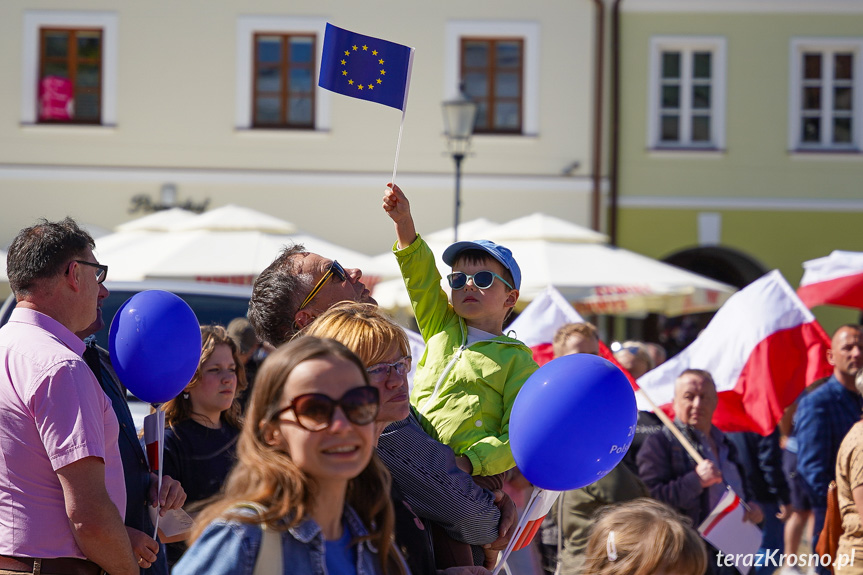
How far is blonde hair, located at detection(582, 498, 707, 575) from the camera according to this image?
7.93 feet

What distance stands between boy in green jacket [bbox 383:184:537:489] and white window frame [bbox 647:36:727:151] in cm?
1336

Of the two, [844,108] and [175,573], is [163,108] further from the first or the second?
[175,573]

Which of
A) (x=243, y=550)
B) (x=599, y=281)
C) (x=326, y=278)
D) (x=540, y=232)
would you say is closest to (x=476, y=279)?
(x=326, y=278)

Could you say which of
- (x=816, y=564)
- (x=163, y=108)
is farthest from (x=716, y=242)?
(x=816, y=564)

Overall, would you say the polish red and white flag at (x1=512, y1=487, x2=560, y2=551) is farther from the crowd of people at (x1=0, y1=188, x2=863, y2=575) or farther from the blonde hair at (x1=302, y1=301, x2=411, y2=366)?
the blonde hair at (x1=302, y1=301, x2=411, y2=366)

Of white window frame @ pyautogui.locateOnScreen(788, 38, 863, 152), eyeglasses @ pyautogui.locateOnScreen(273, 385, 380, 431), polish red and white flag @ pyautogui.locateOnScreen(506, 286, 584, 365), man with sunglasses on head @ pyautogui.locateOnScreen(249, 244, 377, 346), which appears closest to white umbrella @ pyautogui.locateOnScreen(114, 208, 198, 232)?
polish red and white flag @ pyautogui.locateOnScreen(506, 286, 584, 365)

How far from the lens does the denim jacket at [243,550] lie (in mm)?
1921

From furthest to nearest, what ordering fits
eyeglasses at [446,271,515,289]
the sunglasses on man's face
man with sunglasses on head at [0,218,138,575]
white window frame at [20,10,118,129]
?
1. white window frame at [20,10,118,129]
2. eyeglasses at [446,271,515,289]
3. the sunglasses on man's face
4. man with sunglasses on head at [0,218,138,575]

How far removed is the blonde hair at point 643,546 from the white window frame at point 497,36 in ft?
45.4

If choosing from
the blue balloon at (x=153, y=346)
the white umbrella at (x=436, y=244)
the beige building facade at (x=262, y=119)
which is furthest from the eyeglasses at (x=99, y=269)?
the beige building facade at (x=262, y=119)

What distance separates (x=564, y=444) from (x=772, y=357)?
449 cm

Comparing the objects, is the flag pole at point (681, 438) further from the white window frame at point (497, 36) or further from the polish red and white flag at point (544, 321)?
the white window frame at point (497, 36)

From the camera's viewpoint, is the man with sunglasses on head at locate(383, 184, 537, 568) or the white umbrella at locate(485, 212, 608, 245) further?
the white umbrella at locate(485, 212, 608, 245)

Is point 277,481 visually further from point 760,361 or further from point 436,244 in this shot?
point 436,244
